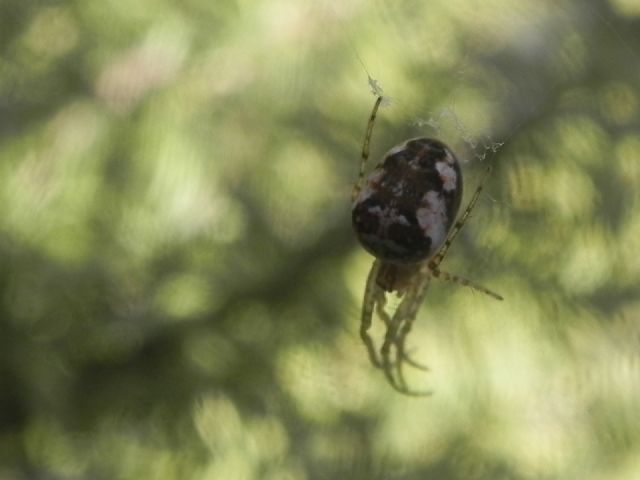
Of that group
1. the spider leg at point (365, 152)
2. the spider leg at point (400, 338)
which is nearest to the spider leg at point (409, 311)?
the spider leg at point (400, 338)

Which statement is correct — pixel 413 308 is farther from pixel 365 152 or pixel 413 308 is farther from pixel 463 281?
pixel 365 152

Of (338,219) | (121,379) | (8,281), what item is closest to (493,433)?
(338,219)

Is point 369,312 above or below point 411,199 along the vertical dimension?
below

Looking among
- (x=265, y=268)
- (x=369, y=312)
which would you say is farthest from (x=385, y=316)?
(x=265, y=268)

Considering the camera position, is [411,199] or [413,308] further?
[413,308]

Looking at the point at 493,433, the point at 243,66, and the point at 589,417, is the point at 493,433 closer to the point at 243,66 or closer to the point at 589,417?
the point at 589,417

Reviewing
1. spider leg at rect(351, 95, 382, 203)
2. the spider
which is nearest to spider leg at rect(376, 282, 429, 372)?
the spider
